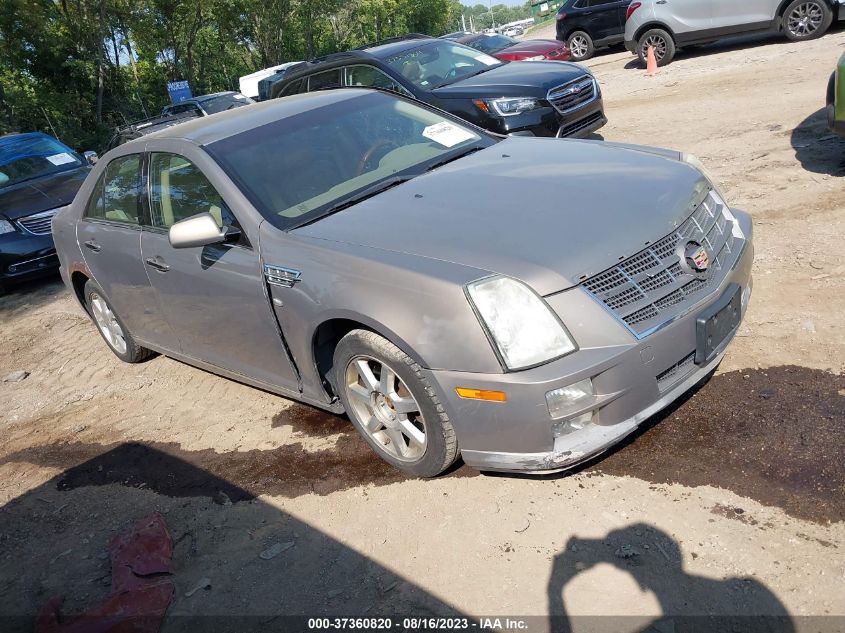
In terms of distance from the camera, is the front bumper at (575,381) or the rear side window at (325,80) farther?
the rear side window at (325,80)

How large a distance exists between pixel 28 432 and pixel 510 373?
3.99m

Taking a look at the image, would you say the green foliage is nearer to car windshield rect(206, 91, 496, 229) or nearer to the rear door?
the rear door

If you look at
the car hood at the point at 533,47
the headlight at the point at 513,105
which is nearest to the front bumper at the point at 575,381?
the headlight at the point at 513,105

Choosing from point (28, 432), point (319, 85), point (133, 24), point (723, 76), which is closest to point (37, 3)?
point (133, 24)

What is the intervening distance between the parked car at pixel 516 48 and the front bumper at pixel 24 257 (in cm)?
970

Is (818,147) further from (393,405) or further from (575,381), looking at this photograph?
(393,405)

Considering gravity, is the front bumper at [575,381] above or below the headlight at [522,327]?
below

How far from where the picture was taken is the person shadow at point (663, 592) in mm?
2557

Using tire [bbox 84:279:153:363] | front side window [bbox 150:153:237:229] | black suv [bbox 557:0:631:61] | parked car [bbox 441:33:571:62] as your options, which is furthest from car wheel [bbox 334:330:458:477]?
black suv [bbox 557:0:631:61]

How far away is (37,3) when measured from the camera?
25.3 metres

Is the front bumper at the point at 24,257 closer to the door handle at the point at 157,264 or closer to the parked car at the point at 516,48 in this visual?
the door handle at the point at 157,264

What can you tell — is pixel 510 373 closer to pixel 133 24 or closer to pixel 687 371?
pixel 687 371

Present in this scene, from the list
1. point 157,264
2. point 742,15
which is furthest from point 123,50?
point 157,264

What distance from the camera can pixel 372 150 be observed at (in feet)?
14.5
